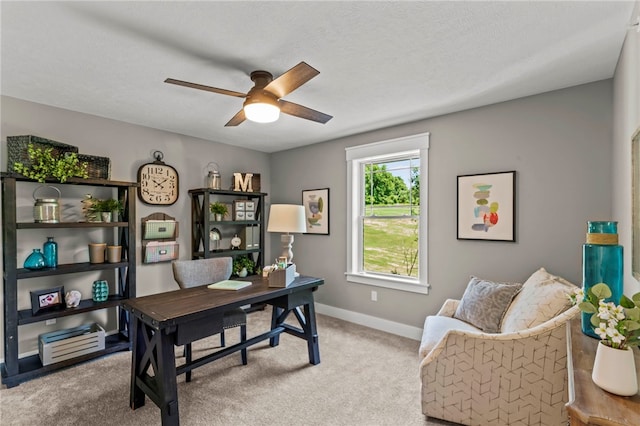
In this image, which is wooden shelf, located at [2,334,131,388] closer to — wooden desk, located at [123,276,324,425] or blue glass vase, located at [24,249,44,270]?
blue glass vase, located at [24,249,44,270]

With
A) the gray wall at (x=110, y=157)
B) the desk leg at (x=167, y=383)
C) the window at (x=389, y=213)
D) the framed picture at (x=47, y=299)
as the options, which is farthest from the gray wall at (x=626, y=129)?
the framed picture at (x=47, y=299)

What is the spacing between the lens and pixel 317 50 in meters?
2.02

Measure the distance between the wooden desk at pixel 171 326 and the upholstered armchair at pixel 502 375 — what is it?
126 cm

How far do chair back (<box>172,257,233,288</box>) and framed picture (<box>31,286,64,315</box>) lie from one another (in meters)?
1.10

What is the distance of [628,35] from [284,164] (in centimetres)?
394

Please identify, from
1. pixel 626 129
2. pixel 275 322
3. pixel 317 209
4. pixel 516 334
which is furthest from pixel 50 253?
pixel 626 129

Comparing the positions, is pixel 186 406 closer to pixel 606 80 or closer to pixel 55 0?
pixel 55 0

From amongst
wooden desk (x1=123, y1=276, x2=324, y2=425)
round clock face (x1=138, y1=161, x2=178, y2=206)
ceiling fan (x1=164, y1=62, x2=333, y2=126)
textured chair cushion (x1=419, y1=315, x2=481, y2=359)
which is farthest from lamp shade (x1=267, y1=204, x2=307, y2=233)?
round clock face (x1=138, y1=161, x2=178, y2=206)

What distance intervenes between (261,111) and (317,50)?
546 mm

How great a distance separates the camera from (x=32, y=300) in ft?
9.05

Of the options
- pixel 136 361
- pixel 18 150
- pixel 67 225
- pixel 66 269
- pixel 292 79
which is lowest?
pixel 136 361

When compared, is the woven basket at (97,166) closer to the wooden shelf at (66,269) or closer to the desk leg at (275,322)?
the wooden shelf at (66,269)

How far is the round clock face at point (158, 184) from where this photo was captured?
3.70 m

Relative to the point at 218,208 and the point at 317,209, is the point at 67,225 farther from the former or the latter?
the point at 317,209
